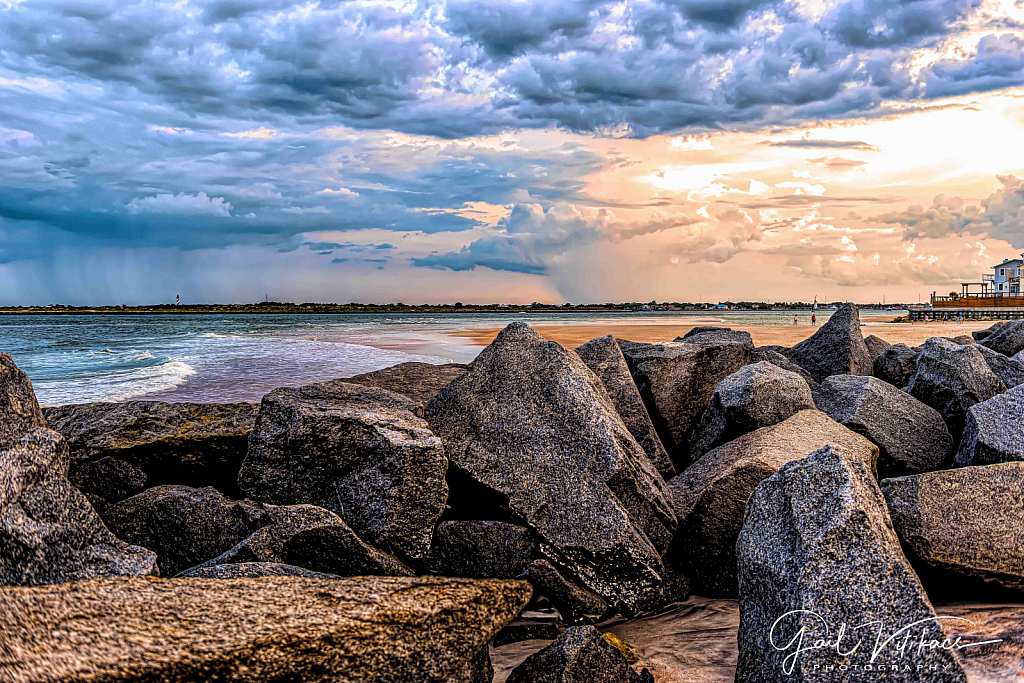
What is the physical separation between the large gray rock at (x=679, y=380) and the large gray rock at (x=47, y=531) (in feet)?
16.3

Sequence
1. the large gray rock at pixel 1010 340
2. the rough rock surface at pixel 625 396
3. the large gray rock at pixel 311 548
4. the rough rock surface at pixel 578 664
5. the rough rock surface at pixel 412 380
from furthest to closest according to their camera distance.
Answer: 1. the large gray rock at pixel 1010 340
2. the rough rock surface at pixel 412 380
3. the rough rock surface at pixel 625 396
4. the large gray rock at pixel 311 548
5. the rough rock surface at pixel 578 664

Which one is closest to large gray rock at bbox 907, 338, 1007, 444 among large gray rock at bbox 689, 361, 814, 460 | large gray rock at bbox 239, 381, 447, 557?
large gray rock at bbox 689, 361, 814, 460

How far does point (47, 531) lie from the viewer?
3.46m

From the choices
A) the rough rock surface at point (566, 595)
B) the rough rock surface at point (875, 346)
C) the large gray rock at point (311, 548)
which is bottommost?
the rough rock surface at point (566, 595)

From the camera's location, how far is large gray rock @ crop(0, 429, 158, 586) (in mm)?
3340

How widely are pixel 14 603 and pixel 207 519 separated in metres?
1.95

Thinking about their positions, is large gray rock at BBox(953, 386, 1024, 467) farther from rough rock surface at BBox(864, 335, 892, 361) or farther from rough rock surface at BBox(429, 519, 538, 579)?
rough rock surface at BBox(864, 335, 892, 361)

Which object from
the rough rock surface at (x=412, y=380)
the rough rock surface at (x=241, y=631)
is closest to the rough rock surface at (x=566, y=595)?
the rough rock surface at (x=241, y=631)

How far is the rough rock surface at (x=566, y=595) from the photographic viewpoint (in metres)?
4.22

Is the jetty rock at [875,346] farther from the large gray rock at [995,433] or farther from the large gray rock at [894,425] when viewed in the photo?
the large gray rock at [995,433]

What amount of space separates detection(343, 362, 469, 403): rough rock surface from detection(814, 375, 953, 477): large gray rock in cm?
406

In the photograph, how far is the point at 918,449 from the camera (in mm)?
5820

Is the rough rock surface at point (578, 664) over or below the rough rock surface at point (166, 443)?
below

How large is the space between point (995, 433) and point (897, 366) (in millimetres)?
4796
